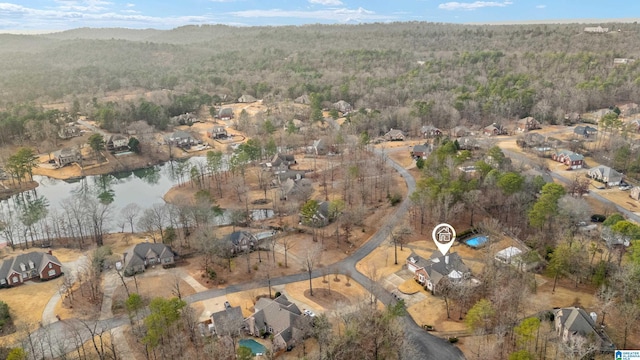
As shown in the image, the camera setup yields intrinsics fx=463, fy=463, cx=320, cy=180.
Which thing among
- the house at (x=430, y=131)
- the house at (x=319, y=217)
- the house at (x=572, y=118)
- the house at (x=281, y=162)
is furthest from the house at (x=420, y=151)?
the house at (x=572, y=118)

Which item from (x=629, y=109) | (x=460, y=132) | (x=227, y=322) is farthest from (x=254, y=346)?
(x=629, y=109)

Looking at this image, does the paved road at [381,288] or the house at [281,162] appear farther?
the house at [281,162]

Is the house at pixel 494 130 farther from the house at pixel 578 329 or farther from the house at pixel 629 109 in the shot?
the house at pixel 578 329

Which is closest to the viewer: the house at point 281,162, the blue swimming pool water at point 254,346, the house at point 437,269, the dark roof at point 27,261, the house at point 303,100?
the blue swimming pool water at point 254,346

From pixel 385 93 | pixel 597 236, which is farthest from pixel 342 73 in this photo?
pixel 597 236

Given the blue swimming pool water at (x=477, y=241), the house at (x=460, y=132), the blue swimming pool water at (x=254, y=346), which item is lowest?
the blue swimming pool water at (x=254, y=346)

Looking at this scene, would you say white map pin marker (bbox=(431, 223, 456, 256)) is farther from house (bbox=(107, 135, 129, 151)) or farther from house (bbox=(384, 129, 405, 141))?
house (bbox=(107, 135, 129, 151))

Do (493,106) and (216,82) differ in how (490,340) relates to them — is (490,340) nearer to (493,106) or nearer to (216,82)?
(493,106)
